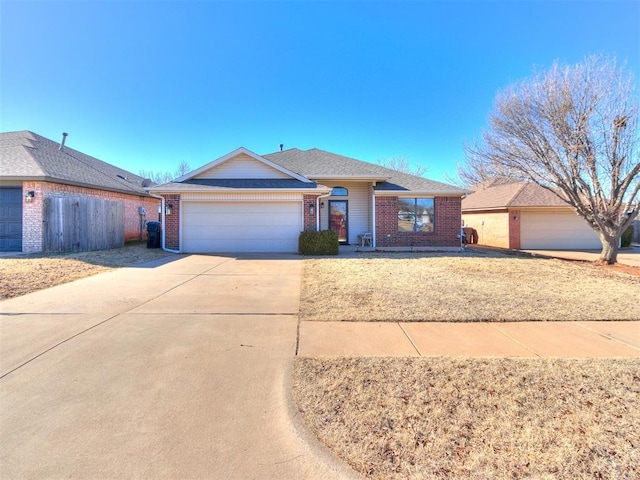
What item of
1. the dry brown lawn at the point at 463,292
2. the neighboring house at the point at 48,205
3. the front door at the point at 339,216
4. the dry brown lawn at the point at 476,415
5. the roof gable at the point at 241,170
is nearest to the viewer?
the dry brown lawn at the point at 476,415

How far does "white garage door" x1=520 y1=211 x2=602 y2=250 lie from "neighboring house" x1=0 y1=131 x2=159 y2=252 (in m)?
20.8

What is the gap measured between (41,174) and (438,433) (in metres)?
15.0

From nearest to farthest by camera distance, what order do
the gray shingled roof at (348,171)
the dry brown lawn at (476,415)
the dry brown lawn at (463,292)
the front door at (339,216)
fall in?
1. the dry brown lawn at (476,415)
2. the dry brown lawn at (463,292)
3. the gray shingled roof at (348,171)
4. the front door at (339,216)

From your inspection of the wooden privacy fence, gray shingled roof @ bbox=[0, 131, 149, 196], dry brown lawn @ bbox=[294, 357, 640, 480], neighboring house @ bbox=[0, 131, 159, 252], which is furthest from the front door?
dry brown lawn @ bbox=[294, 357, 640, 480]

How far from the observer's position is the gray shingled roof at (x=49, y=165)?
11.9 meters

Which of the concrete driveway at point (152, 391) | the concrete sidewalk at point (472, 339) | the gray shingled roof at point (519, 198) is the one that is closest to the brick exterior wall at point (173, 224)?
the concrete driveway at point (152, 391)

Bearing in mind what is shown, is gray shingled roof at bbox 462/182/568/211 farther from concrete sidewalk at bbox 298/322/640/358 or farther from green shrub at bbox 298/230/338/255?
concrete sidewalk at bbox 298/322/640/358

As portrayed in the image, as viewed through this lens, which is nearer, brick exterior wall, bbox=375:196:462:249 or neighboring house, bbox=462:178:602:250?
brick exterior wall, bbox=375:196:462:249

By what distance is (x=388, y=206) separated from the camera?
1437 centimetres

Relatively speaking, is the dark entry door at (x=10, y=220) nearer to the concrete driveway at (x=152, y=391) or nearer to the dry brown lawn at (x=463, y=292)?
the concrete driveway at (x=152, y=391)

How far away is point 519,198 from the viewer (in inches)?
702

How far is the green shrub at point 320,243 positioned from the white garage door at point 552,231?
470 inches

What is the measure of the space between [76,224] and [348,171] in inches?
450

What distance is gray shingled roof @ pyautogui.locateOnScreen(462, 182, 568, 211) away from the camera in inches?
681
